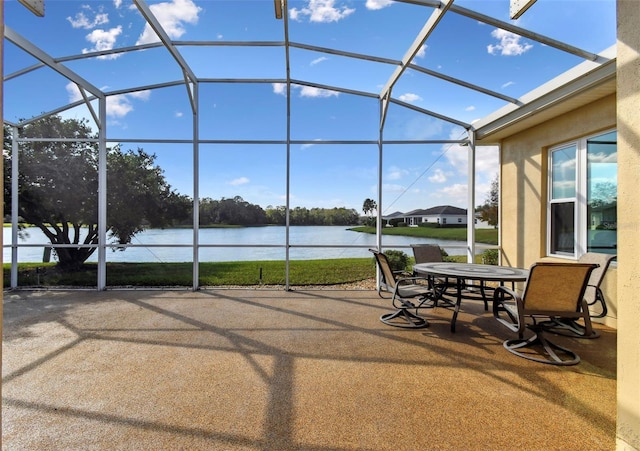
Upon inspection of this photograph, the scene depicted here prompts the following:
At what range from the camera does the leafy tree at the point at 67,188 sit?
6.28 metres

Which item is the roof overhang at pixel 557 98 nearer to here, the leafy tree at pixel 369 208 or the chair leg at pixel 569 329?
the leafy tree at pixel 369 208

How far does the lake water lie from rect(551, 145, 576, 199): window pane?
1.79 metres

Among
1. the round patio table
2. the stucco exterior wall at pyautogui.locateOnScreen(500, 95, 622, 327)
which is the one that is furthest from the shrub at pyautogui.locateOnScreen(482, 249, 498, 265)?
the round patio table

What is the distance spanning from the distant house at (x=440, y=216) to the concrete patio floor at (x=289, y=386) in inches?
97.8

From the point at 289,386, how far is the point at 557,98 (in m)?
4.82

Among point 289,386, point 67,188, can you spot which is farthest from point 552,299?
point 67,188

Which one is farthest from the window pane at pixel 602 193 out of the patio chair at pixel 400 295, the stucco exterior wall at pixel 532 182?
the patio chair at pixel 400 295

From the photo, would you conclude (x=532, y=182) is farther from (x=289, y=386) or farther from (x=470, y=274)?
(x=289, y=386)

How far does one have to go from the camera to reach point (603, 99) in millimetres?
4324

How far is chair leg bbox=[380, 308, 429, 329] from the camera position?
13.7ft

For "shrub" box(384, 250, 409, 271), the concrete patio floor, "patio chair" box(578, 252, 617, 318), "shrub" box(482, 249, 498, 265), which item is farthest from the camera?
"shrub" box(384, 250, 409, 271)

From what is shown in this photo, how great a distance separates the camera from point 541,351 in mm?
3408

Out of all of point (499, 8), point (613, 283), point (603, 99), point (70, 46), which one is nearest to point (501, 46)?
point (499, 8)

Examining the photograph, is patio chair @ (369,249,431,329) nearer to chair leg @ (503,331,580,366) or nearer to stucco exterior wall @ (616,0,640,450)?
chair leg @ (503,331,580,366)
